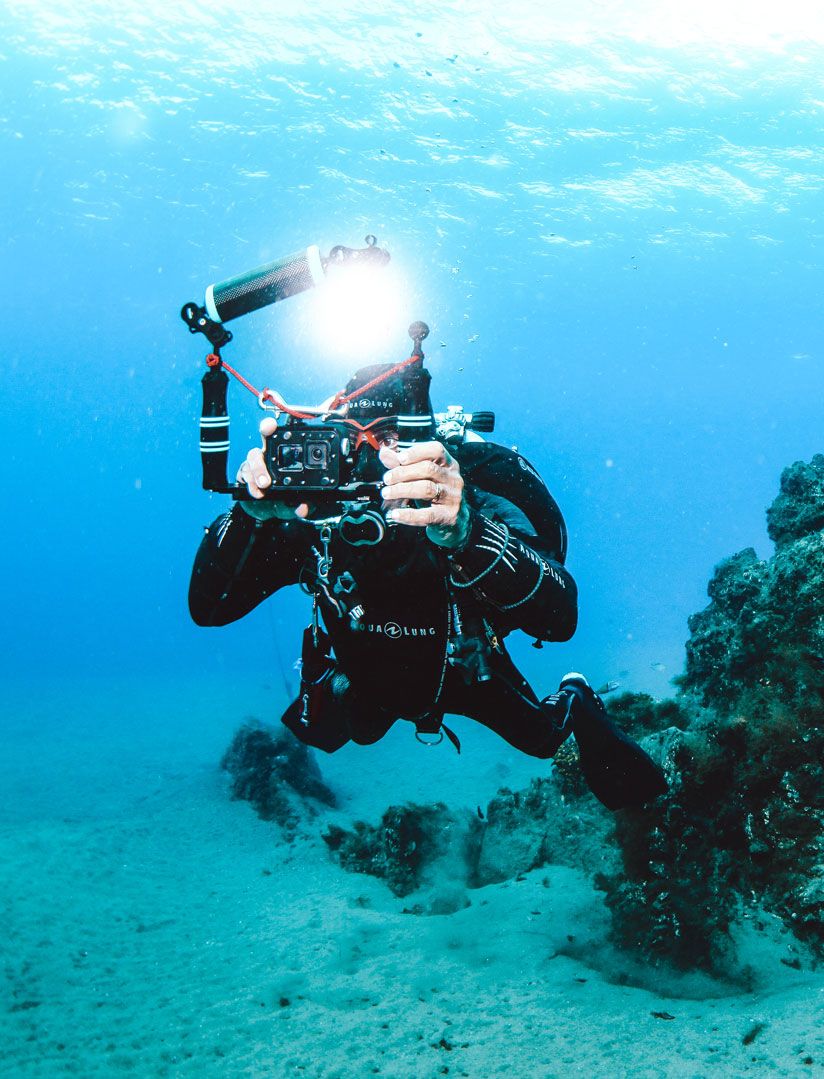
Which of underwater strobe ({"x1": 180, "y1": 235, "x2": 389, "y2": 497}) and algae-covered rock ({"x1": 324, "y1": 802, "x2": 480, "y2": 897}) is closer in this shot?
underwater strobe ({"x1": 180, "y1": 235, "x2": 389, "y2": 497})

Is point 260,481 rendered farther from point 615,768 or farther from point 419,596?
point 615,768

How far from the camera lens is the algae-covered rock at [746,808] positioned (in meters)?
4.59

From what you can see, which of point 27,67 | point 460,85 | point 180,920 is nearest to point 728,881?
point 180,920

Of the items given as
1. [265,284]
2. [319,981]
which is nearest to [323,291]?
[265,284]

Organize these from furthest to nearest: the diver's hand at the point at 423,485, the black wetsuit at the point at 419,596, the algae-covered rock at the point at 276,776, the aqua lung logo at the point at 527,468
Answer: the algae-covered rock at the point at 276,776 < the aqua lung logo at the point at 527,468 < the black wetsuit at the point at 419,596 < the diver's hand at the point at 423,485

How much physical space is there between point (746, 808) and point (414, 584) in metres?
3.31

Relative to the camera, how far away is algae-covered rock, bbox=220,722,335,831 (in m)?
10.5

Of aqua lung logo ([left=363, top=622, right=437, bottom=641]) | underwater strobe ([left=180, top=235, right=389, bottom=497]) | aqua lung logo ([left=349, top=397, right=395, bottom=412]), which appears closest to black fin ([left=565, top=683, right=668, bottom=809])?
aqua lung logo ([left=363, top=622, right=437, bottom=641])

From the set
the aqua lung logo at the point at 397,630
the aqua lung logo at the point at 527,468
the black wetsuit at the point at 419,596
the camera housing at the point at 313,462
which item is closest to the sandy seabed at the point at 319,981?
the black wetsuit at the point at 419,596

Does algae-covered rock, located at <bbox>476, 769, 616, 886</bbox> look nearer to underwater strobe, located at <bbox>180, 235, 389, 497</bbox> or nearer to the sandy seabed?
the sandy seabed

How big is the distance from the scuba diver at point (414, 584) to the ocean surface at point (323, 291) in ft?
3.85

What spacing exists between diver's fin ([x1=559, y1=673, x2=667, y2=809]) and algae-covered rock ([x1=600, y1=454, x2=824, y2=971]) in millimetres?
407

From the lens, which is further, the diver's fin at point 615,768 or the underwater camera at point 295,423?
the diver's fin at point 615,768

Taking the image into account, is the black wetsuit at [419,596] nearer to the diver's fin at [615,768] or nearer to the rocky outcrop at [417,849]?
the diver's fin at [615,768]
